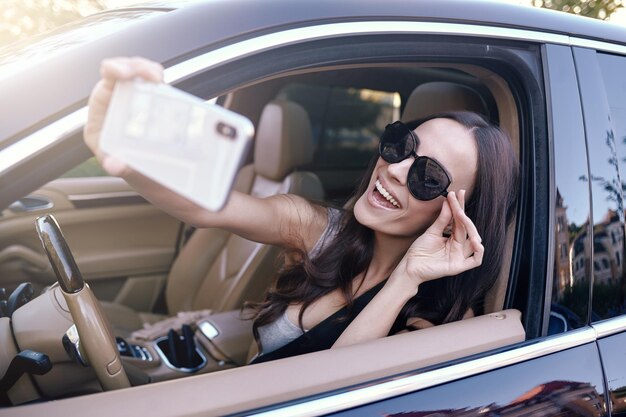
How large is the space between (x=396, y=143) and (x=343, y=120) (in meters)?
2.65

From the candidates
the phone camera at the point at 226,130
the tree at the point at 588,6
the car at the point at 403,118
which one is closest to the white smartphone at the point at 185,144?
the phone camera at the point at 226,130

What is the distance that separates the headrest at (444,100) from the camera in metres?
1.97

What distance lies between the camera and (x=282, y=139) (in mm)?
3121

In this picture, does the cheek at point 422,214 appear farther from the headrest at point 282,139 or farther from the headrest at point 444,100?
the headrest at point 282,139

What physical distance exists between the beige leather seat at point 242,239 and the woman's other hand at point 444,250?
128 cm

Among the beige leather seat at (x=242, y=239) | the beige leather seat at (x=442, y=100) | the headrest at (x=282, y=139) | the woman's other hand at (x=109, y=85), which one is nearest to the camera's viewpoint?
the woman's other hand at (x=109, y=85)

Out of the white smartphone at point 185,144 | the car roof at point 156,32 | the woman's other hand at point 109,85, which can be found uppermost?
the car roof at point 156,32

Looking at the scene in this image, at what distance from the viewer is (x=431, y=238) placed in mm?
1592

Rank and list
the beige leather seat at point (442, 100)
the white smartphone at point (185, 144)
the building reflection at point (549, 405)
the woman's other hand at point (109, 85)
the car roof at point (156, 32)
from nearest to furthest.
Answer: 1. the white smartphone at point (185, 144)
2. the woman's other hand at point (109, 85)
3. the car roof at point (156, 32)
4. the building reflection at point (549, 405)
5. the beige leather seat at point (442, 100)

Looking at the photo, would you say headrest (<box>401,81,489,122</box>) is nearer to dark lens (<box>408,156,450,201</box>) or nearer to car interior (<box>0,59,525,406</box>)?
car interior (<box>0,59,525,406</box>)

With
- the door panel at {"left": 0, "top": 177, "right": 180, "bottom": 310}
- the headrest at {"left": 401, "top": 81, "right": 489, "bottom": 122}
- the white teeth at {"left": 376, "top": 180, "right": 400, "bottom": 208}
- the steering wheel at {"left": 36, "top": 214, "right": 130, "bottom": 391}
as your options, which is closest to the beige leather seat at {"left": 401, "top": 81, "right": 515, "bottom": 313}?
the headrest at {"left": 401, "top": 81, "right": 489, "bottom": 122}

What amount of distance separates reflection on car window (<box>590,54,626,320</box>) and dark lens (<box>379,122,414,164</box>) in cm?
46

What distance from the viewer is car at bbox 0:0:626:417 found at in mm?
1089

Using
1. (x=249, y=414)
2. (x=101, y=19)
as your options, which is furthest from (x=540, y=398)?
(x=101, y=19)
